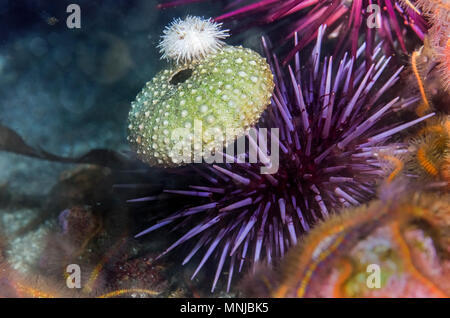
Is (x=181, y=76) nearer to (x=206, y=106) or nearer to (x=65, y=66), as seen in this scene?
(x=206, y=106)

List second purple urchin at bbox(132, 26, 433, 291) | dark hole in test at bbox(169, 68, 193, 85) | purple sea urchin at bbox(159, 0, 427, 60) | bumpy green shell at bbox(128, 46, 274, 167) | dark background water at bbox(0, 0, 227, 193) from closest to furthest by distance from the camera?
bumpy green shell at bbox(128, 46, 274, 167) < second purple urchin at bbox(132, 26, 433, 291) < dark hole in test at bbox(169, 68, 193, 85) < purple sea urchin at bbox(159, 0, 427, 60) < dark background water at bbox(0, 0, 227, 193)

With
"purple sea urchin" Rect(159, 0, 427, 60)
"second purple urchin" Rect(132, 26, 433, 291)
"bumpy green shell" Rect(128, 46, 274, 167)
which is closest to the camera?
"bumpy green shell" Rect(128, 46, 274, 167)

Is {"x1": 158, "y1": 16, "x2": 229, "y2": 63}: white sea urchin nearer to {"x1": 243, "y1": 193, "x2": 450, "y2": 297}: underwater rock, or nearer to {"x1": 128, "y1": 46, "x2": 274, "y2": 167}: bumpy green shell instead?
{"x1": 128, "y1": 46, "x2": 274, "y2": 167}: bumpy green shell

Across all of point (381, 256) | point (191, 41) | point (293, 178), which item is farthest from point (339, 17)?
point (381, 256)

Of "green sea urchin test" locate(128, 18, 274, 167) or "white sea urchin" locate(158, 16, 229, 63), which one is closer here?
"green sea urchin test" locate(128, 18, 274, 167)

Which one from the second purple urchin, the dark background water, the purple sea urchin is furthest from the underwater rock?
the dark background water

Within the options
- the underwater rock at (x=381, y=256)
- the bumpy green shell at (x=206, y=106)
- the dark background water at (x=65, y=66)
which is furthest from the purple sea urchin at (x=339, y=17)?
the underwater rock at (x=381, y=256)
